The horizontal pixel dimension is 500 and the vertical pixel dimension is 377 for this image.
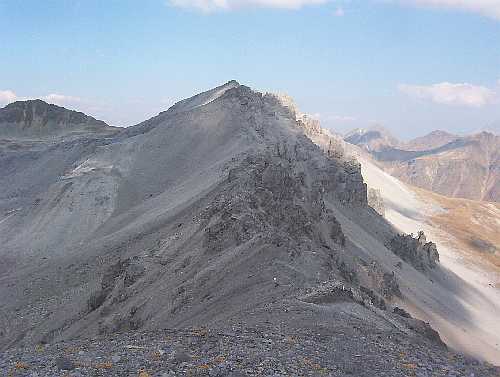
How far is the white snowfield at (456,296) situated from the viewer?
1326 inches

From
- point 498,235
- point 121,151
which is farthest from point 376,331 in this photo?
point 498,235

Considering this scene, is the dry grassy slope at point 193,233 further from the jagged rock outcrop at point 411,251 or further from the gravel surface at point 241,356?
the jagged rock outcrop at point 411,251

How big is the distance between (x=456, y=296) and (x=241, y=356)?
3830 cm

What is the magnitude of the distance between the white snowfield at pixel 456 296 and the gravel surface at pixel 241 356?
16.3m

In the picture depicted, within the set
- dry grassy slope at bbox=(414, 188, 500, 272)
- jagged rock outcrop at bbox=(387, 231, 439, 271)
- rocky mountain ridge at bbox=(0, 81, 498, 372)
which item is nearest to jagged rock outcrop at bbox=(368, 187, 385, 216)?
rocky mountain ridge at bbox=(0, 81, 498, 372)

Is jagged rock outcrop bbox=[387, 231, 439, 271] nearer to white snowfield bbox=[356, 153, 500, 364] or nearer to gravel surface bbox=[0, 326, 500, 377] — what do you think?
white snowfield bbox=[356, 153, 500, 364]

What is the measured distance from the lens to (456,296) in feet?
155

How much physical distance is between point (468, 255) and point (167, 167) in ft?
132

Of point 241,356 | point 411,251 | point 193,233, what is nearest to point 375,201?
point 411,251

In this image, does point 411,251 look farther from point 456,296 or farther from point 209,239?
point 209,239

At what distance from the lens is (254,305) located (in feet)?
64.3

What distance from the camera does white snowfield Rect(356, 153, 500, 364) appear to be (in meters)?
33.7

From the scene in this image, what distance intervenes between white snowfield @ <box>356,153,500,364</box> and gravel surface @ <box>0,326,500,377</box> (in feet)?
53.6

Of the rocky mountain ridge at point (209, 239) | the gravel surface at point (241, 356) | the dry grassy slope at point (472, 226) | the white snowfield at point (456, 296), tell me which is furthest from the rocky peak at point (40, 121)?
the gravel surface at point (241, 356)
